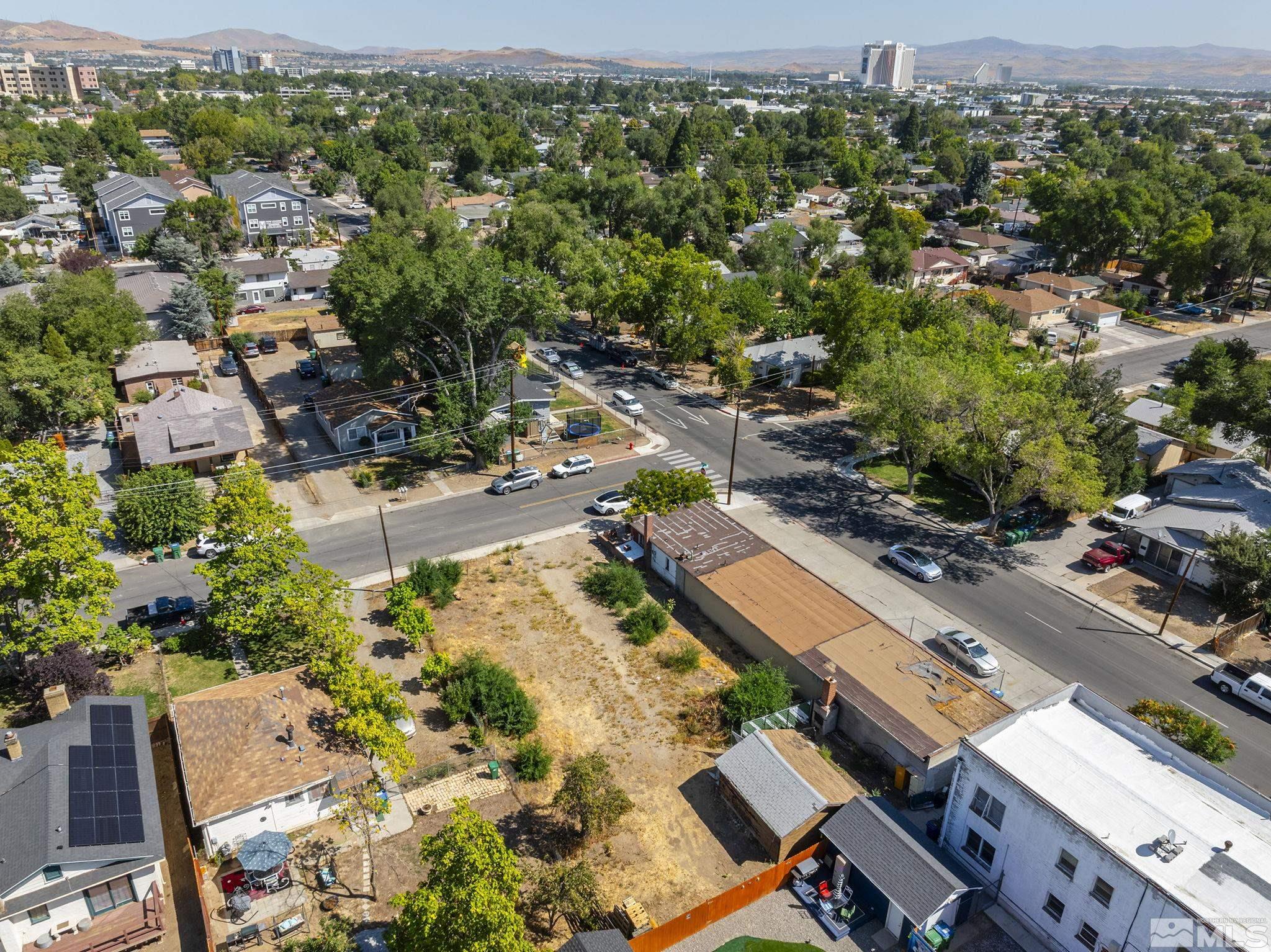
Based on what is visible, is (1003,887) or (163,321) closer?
(1003,887)

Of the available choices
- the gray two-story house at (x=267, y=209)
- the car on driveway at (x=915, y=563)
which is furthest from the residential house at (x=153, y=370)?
the car on driveway at (x=915, y=563)

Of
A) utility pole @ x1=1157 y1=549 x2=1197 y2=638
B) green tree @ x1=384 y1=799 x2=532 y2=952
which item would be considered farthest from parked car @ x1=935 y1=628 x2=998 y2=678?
green tree @ x1=384 y1=799 x2=532 y2=952

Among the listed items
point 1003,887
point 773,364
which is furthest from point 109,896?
point 773,364

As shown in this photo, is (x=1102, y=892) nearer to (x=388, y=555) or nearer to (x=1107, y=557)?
(x=1107, y=557)

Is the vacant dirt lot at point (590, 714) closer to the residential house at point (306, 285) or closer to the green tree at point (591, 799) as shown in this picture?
the green tree at point (591, 799)

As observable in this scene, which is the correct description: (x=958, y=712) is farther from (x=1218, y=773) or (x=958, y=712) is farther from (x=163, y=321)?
(x=163, y=321)
